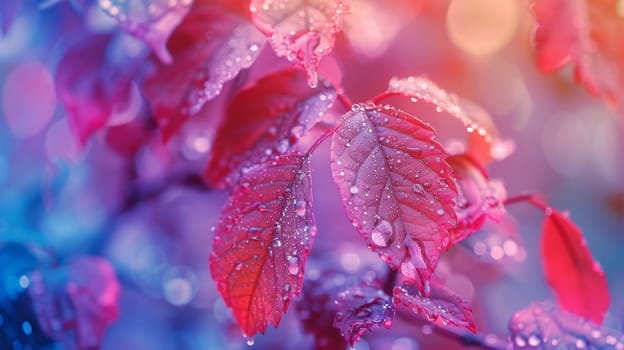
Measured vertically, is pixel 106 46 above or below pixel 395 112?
below

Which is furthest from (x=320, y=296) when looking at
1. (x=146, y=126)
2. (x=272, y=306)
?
(x=146, y=126)

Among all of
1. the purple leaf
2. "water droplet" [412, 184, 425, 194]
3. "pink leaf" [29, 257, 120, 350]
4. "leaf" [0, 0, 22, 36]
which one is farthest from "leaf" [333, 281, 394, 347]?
"leaf" [0, 0, 22, 36]

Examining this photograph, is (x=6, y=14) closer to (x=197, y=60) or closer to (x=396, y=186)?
(x=197, y=60)

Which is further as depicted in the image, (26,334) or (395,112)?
(26,334)

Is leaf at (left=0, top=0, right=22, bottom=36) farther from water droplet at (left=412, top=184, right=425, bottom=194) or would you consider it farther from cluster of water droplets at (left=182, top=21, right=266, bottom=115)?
water droplet at (left=412, top=184, right=425, bottom=194)

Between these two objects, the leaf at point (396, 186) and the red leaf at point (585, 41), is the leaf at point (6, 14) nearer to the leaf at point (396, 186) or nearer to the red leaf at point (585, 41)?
the leaf at point (396, 186)

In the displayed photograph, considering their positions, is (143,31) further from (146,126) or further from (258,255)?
(146,126)

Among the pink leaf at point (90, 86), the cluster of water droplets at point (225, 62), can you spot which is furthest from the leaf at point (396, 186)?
the pink leaf at point (90, 86)
